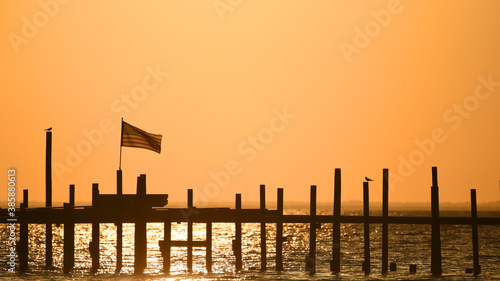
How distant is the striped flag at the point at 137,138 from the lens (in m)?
39.9

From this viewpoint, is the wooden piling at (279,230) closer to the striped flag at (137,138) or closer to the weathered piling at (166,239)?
the weathered piling at (166,239)

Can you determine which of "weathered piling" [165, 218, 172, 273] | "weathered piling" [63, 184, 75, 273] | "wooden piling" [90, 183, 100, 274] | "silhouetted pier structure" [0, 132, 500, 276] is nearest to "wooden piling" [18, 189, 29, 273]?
"silhouetted pier structure" [0, 132, 500, 276]

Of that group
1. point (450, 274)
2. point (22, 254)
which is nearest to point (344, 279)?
point (450, 274)

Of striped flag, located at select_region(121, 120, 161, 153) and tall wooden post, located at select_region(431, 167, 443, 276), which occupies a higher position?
striped flag, located at select_region(121, 120, 161, 153)

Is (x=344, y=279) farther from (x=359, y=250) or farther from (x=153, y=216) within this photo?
(x=359, y=250)

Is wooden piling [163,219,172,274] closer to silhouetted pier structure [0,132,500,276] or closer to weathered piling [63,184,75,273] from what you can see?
silhouetted pier structure [0,132,500,276]

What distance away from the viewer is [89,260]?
193 feet

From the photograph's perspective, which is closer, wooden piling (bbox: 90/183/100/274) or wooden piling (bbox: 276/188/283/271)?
wooden piling (bbox: 90/183/100/274)

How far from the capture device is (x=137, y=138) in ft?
131

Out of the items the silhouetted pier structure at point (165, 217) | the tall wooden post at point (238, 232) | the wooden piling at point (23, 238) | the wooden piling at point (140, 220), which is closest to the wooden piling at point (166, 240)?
the silhouetted pier structure at point (165, 217)

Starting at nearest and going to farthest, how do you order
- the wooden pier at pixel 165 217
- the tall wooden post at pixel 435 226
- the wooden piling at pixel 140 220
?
1. the wooden pier at pixel 165 217
2. the wooden piling at pixel 140 220
3. the tall wooden post at pixel 435 226

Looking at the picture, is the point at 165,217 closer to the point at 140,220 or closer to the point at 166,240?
the point at 140,220

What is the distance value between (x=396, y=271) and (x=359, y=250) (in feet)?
88.3

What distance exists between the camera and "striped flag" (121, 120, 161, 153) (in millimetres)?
39875
